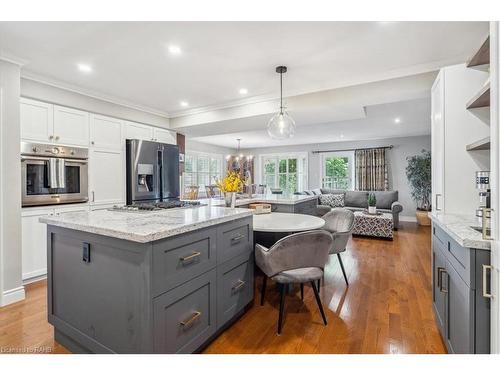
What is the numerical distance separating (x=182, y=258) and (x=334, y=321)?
4.78 ft

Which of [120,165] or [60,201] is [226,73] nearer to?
[120,165]

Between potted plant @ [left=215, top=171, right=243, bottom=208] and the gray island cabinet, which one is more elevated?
potted plant @ [left=215, top=171, right=243, bottom=208]

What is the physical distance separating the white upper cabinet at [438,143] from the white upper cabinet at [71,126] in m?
4.02

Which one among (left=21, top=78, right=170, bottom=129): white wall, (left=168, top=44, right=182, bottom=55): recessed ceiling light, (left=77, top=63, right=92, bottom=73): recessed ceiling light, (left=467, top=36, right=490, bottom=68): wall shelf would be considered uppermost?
(left=77, top=63, right=92, bottom=73): recessed ceiling light

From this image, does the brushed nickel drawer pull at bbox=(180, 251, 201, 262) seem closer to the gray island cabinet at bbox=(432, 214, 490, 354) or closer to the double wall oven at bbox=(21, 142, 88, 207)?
the gray island cabinet at bbox=(432, 214, 490, 354)

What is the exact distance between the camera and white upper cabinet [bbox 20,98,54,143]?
2.87 metres

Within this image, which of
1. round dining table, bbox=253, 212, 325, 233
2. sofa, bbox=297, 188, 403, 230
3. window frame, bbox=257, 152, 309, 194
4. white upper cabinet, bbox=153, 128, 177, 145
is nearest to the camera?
round dining table, bbox=253, 212, 325, 233

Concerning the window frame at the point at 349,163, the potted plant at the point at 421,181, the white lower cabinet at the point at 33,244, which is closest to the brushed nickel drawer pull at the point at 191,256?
the white lower cabinet at the point at 33,244

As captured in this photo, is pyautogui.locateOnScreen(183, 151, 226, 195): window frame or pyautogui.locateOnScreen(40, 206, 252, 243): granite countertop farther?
pyautogui.locateOnScreen(183, 151, 226, 195): window frame

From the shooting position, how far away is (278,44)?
2.31 metres

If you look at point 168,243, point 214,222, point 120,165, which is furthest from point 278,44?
point 120,165

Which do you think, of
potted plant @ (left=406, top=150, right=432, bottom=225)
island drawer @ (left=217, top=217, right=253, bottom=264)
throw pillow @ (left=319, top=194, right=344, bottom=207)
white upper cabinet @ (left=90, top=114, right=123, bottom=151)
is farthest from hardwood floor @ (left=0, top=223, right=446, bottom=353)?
potted plant @ (left=406, top=150, right=432, bottom=225)

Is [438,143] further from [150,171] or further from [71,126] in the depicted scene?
[71,126]

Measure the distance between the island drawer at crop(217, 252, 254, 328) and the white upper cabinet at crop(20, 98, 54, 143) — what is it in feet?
9.17
